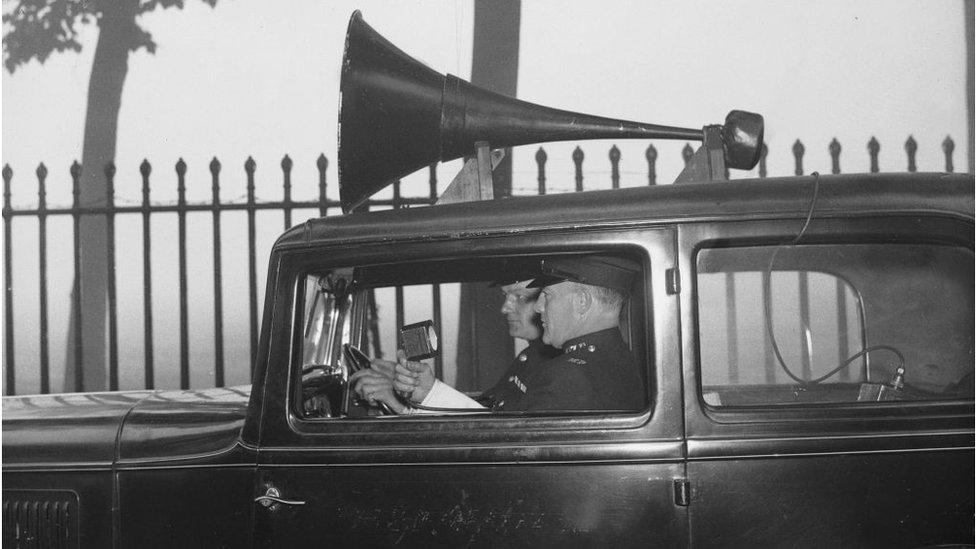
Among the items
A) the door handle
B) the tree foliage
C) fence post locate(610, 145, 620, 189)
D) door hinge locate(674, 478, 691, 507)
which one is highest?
the tree foliage

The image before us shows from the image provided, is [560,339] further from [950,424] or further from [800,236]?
[950,424]

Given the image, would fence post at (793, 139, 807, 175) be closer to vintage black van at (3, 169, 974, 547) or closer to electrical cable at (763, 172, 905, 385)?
vintage black van at (3, 169, 974, 547)

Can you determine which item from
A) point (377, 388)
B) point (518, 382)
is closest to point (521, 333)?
point (518, 382)

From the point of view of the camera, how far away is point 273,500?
215 cm

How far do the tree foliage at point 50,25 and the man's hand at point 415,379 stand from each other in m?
6.20

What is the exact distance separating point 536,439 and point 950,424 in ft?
3.06

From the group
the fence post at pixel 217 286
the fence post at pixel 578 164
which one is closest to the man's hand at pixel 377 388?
the fence post at pixel 578 164

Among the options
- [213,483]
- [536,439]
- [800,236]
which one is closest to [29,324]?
[213,483]

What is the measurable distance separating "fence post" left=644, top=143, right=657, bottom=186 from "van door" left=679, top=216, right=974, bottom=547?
13.7 ft

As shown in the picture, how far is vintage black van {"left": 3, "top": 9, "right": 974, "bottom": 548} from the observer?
198cm

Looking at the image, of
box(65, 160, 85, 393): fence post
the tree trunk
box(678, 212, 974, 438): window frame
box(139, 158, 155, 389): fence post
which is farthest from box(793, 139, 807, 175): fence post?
the tree trunk

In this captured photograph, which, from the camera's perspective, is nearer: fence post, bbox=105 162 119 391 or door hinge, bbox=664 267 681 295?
door hinge, bbox=664 267 681 295

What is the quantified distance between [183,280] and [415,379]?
187 inches

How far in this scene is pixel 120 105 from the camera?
771 cm
